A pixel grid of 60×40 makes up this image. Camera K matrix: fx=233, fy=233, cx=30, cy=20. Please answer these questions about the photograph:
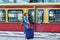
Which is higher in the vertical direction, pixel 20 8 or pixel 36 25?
pixel 20 8

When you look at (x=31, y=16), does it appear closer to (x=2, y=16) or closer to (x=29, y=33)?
(x=2, y=16)

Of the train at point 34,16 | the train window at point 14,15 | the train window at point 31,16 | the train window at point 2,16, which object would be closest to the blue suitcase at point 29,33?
the train at point 34,16

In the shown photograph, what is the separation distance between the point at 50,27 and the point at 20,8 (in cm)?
294

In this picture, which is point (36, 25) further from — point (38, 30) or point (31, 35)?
point (31, 35)

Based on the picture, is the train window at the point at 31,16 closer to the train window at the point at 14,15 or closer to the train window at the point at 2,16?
the train window at the point at 14,15

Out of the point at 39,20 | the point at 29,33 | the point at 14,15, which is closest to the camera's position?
the point at 29,33

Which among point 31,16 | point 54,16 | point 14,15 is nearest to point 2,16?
point 14,15

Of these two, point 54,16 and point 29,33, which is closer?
point 29,33

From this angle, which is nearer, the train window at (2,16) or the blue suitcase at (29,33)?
the blue suitcase at (29,33)

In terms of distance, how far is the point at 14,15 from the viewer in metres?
19.5

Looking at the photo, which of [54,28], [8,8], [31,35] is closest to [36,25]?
[54,28]

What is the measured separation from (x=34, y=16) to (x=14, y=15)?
169 cm

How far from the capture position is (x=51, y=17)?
19.0 metres

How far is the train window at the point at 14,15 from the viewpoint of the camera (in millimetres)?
19469
